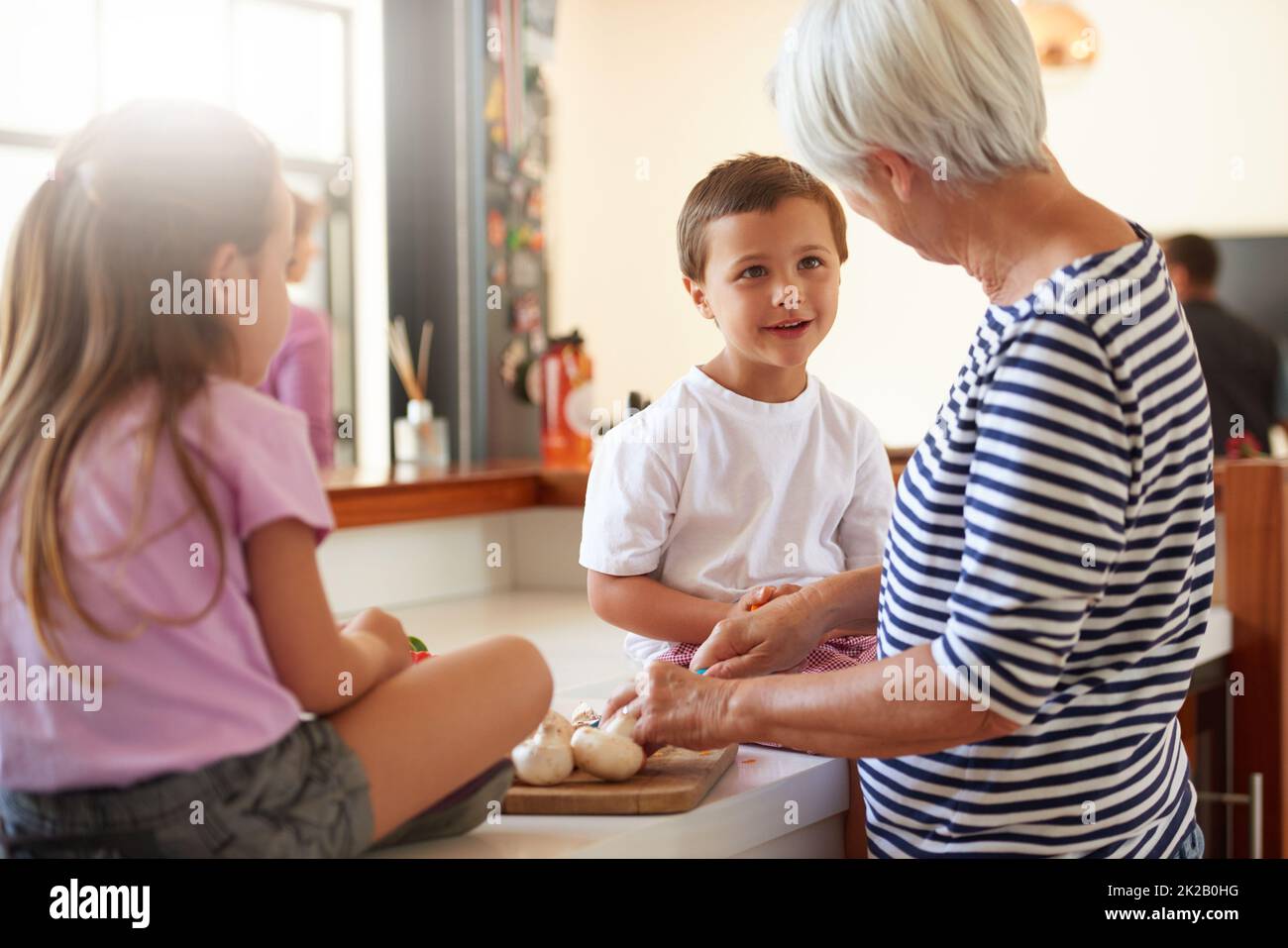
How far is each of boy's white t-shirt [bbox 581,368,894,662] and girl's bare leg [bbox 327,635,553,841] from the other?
0.38 m

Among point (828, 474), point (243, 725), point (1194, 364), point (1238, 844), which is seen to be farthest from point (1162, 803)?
point (1238, 844)

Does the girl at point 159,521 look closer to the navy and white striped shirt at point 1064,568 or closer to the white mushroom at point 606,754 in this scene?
the white mushroom at point 606,754

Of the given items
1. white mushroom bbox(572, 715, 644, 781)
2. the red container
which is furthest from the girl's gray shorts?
the red container

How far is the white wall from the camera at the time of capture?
3.41m

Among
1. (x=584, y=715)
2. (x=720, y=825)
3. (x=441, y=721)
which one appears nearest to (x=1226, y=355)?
(x=584, y=715)

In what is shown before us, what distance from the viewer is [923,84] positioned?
2.67 ft

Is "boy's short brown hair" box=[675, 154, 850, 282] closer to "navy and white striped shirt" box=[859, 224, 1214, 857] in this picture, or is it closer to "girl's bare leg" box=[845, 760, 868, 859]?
"navy and white striped shirt" box=[859, 224, 1214, 857]

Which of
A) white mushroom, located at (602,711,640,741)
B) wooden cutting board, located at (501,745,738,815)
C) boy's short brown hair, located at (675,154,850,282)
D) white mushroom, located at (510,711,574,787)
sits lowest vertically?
wooden cutting board, located at (501,745,738,815)

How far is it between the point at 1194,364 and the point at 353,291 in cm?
291

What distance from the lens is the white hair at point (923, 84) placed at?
0.81 metres

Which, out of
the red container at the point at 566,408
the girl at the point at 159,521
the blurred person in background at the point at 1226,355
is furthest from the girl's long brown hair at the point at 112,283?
the blurred person in background at the point at 1226,355

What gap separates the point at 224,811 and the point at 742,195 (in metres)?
0.73

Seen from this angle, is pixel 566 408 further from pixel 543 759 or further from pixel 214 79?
pixel 543 759
